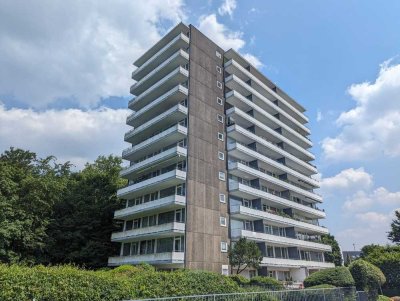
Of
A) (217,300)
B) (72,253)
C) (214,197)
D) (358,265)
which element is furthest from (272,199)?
(217,300)

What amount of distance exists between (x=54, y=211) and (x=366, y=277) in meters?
36.7

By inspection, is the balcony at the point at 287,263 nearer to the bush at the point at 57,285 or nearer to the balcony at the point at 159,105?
the balcony at the point at 159,105

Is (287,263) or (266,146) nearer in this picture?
(287,263)

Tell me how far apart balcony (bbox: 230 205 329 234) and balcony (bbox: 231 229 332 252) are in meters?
2.02

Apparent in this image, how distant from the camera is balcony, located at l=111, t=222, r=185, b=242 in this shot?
31062mm

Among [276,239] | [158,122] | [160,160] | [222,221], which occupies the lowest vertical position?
[276,239]

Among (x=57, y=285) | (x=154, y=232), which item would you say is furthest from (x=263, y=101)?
(x=57, y=285)

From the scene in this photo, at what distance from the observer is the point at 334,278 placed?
84.9 ft

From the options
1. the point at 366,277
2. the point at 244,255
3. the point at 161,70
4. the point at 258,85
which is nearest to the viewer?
the point at 366,277

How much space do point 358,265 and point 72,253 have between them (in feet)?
104

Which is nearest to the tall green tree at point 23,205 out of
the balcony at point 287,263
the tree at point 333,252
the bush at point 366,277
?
the balcony at point 287,263

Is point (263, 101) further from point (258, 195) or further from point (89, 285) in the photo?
point (89, 285)

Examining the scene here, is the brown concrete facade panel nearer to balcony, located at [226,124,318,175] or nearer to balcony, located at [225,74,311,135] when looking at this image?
balcony, located at [226,124,318,175]

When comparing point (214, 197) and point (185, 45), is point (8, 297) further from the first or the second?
point (185, 45)
